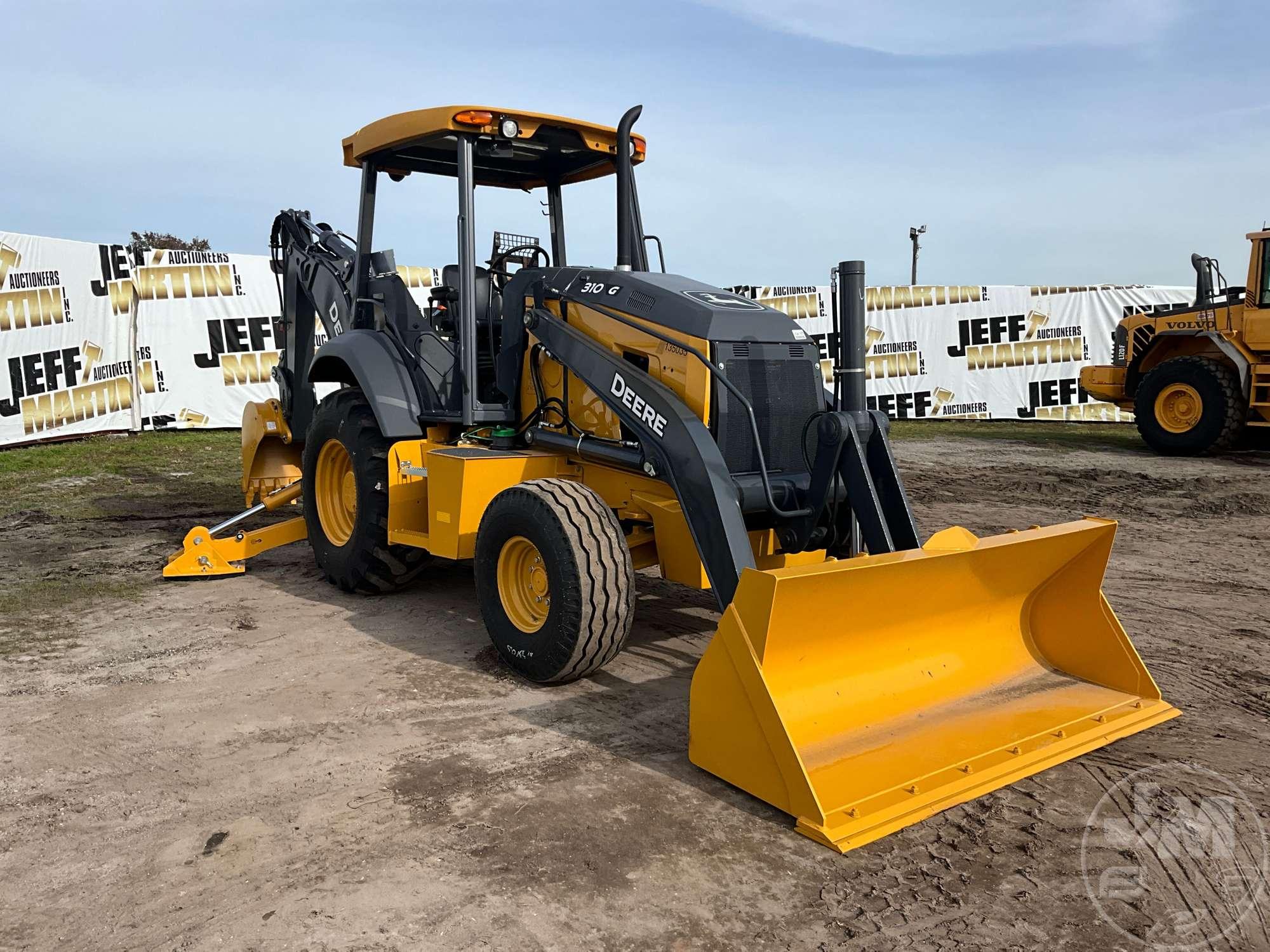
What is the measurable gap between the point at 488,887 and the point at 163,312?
14635 mm

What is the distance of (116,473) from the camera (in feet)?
37.3

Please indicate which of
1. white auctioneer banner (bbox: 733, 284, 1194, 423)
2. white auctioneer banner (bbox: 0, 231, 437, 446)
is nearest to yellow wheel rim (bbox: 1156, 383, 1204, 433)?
white auctioneer banner (bbox: 733, 284, 1194, 423)

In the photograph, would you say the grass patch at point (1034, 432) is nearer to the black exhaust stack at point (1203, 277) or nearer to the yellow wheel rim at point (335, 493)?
the black exhaust stack at point (1203, 277)

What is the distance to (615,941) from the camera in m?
2.66

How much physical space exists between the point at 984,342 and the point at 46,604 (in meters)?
17.6

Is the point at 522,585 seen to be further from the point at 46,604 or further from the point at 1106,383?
the point at 1106,383

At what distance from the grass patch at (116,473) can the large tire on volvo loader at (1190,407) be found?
11.5 m

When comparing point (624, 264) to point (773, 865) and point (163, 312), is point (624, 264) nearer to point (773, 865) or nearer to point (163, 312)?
point (773, 865)

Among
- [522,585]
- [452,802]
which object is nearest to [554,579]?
[522,585]

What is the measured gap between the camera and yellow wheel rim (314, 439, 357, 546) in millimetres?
6457

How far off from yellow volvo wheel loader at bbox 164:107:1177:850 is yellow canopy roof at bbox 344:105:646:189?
0.02 m

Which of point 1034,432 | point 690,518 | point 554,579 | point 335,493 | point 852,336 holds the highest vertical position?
point 852,336

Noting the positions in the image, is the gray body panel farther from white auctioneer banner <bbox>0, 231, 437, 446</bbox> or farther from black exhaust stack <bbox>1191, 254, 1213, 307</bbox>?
black exhaust stack <bbox>1191, 254, 1213, 307</bbox>

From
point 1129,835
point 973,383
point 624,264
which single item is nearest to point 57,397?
point 624,264
